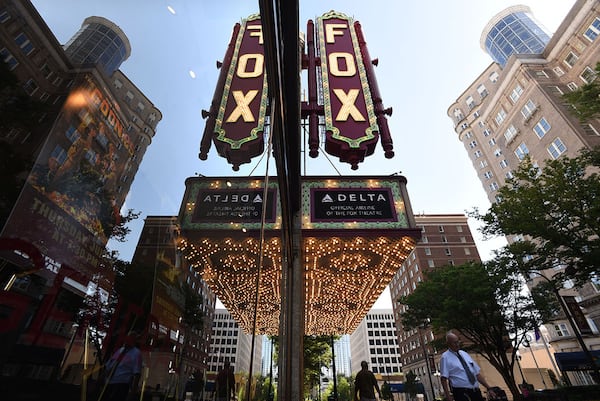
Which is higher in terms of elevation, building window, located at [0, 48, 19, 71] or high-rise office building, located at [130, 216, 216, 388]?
building window, located at [0, 48, 19, 71]

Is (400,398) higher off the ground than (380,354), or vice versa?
(380,354)

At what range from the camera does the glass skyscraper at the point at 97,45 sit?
39.6 inches

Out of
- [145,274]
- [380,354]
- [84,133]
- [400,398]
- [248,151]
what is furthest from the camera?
[380,354]

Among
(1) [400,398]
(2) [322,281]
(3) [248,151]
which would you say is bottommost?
(1) [400,398]

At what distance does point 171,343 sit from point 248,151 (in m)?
3.85

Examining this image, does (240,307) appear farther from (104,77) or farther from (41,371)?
(104,77)

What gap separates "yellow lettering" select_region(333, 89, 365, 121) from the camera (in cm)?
693

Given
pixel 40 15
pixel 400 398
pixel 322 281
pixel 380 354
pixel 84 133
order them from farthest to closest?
pixel 380 354, pixel 400 398, pixel 322 281, pixel 84 133, pixel 40 15

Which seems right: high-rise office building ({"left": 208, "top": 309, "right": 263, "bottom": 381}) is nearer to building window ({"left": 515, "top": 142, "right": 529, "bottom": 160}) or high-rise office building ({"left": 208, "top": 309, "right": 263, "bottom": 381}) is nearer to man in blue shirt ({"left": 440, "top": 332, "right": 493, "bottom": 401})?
man in blue shirt ({"left": 440, "top": 332, "right": 493, "bottom": 401})

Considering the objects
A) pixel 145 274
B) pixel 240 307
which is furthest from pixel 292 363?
pixel 145 274

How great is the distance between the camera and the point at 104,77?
115cm

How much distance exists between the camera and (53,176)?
3.05ft

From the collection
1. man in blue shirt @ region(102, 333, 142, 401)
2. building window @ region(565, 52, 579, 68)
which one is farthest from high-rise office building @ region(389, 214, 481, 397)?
man in blue shirt @ region(102, 333, 142, 401)

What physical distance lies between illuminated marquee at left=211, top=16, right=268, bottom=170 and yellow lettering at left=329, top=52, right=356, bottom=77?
6.71ft
